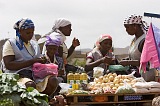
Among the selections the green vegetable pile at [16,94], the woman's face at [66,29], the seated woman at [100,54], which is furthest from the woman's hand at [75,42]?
the green vegetable pile at [16,94]

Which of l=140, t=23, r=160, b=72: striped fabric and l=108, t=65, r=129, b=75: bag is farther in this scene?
l=108, t=65, r=129, b=75: bag

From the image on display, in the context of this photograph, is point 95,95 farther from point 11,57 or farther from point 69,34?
point 69,34

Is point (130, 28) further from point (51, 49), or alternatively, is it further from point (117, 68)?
point (51, 49)

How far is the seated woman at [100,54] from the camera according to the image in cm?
706

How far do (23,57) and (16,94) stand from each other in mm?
1403

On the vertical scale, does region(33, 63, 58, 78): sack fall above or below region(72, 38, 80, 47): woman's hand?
below

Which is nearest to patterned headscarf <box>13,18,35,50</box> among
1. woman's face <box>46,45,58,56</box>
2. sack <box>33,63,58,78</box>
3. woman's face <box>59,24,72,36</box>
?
sack <box>33,63,58,78</box>

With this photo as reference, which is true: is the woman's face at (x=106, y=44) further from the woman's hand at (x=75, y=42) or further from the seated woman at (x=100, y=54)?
the woman's hand at (x=75, y=42)

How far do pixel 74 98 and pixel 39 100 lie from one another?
4.02 ft

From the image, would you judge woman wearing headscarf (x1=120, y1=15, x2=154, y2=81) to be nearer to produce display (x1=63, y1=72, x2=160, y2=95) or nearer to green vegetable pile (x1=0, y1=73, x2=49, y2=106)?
produce display (x1=63, y1=72, x2=160, y2=95)

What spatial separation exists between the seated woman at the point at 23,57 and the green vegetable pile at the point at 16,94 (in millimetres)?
807

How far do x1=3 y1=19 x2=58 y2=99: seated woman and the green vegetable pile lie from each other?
0.81m

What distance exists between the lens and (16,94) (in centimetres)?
461

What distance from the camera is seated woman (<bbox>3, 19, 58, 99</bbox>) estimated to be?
5.76m
